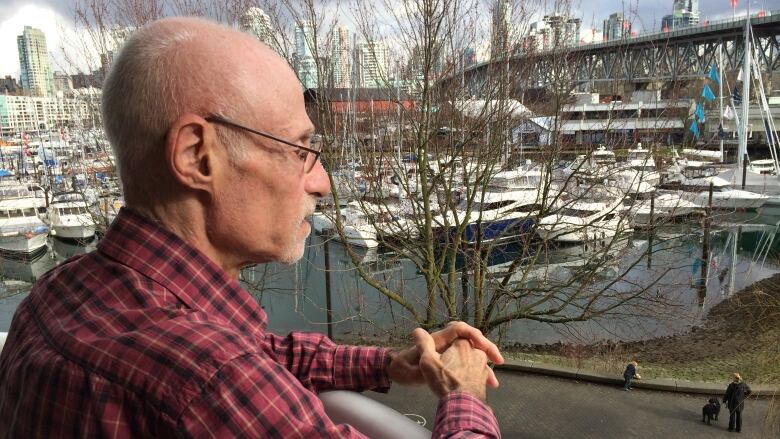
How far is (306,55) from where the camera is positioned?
8.51m

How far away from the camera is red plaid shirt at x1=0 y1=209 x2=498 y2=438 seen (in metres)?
0.72

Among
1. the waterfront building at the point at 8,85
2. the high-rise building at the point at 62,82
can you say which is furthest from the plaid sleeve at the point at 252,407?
the waterfront building at the point at 8,85

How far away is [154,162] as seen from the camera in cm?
98

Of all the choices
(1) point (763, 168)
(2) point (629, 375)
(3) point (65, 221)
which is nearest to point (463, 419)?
(2) point (629, 375)

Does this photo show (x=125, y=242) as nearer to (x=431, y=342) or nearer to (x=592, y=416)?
(x=431, y=342)

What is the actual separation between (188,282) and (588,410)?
32.1 ft

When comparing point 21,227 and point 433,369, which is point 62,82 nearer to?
point 433,369

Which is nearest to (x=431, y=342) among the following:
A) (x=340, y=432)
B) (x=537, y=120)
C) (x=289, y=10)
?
(x=340, y=432)

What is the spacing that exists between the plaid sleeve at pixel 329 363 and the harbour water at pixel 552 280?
7.53 metres

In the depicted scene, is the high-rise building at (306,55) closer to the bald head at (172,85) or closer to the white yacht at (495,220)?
the white yacht at (495,220)

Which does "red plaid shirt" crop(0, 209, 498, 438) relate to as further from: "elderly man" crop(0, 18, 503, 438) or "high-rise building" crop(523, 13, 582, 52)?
"high-rise building" crop(523, 13, 582, 52)

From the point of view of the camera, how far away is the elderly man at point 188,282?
2.39 ft

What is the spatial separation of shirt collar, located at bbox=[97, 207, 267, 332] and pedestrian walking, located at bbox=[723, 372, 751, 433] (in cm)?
930

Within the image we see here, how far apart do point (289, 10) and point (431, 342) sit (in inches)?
303
